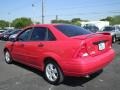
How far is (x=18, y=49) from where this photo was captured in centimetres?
816

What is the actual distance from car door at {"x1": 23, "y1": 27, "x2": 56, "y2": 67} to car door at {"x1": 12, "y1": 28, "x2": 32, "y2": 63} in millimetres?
261

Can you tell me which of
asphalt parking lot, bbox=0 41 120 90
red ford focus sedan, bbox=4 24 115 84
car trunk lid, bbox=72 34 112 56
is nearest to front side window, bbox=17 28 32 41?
red ford focus sedan, bbox=4 24 115 84

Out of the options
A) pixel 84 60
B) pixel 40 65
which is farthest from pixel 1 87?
pixel 84 60

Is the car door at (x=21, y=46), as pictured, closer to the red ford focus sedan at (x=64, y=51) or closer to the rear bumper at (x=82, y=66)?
the red ford focus sedan at (x=64, y=51)

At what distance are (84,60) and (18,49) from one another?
323cm

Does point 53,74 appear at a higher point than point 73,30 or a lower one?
lower

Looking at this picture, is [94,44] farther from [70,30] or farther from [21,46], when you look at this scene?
[21,46]

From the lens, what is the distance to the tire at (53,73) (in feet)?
20.4

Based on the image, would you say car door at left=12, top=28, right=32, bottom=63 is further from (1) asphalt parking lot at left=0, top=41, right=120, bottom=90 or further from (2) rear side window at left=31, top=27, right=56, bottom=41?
(1) asphalt parking lot at left=0, top=41, right=120, bottom=90

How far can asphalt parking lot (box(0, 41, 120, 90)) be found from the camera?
20.1 ft

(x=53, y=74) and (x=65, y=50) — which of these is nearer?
(x=65, y=50)

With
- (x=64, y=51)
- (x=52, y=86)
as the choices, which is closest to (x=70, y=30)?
(x=64, y=51)

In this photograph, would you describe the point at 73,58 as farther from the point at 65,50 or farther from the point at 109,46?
the point at 109,46

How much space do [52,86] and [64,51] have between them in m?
1.06
